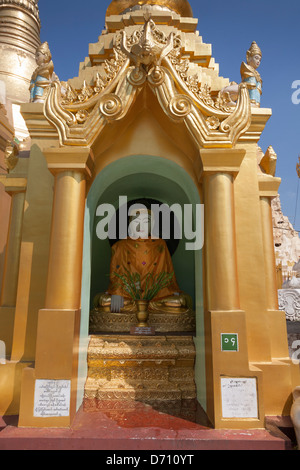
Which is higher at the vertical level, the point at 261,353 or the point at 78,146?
the point at 78,146

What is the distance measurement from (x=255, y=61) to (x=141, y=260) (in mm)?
4055

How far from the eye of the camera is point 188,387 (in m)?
4.16

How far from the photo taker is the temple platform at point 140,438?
302 centimetres

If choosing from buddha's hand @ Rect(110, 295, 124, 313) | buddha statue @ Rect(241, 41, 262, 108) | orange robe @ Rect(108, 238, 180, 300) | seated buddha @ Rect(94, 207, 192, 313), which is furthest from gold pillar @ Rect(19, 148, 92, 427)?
buddha statue @ Rect(241, 41, 262, 108)

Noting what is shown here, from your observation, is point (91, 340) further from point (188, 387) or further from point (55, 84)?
point (55, 84)

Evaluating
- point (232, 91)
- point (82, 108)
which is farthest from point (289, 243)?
point (82, 108)

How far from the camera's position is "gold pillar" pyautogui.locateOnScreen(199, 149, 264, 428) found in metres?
3.41

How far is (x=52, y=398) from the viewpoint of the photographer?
3.35 metres

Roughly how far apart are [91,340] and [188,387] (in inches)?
57.4

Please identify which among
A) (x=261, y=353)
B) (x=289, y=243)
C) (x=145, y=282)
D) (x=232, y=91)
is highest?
(x=289, y=243)

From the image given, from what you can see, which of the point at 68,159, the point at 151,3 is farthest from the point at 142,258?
the point at 151,3

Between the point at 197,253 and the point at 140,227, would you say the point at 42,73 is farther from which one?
the point at 197,253

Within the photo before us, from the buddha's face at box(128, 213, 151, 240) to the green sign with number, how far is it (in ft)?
9.88
